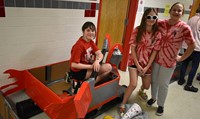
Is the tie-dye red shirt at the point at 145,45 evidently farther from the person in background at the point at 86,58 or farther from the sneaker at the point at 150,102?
the sneaker at the point at 150,102

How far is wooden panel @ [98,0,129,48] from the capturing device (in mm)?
3051

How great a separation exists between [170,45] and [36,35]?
1.55m

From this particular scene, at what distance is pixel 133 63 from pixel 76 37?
0.96 metres

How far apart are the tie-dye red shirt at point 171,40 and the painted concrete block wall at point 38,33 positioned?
1136 millimetres

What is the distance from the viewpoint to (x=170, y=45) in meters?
1.95

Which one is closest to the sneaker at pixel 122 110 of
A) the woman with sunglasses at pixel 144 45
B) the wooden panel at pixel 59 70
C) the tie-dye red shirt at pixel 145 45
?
the woman with sunglasses at pixel 144 45

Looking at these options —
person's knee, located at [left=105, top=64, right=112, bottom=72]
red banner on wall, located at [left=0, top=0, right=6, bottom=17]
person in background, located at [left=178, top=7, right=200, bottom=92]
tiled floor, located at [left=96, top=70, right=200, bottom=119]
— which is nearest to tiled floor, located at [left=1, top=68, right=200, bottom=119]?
tiled floor, located at [left=96, top=70, right=200, bottom=119]

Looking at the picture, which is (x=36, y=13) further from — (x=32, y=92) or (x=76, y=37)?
(x=32, y=92)

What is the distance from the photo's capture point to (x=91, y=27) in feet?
6.18

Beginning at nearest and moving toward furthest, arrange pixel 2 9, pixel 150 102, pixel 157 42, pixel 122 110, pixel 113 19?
pixel 2 9 < pixel 157 42 < pixel 122 110 < pixel 150 102 < pixel 113 19

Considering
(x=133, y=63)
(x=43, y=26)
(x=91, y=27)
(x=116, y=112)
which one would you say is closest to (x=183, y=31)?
(x=133, y=63)

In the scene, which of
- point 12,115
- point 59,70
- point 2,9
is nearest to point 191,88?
point 59,70

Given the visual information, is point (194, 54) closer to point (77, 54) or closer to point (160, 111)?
point (160, 111)

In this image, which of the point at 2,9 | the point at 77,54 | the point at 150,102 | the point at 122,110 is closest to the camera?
the point at 2,9
